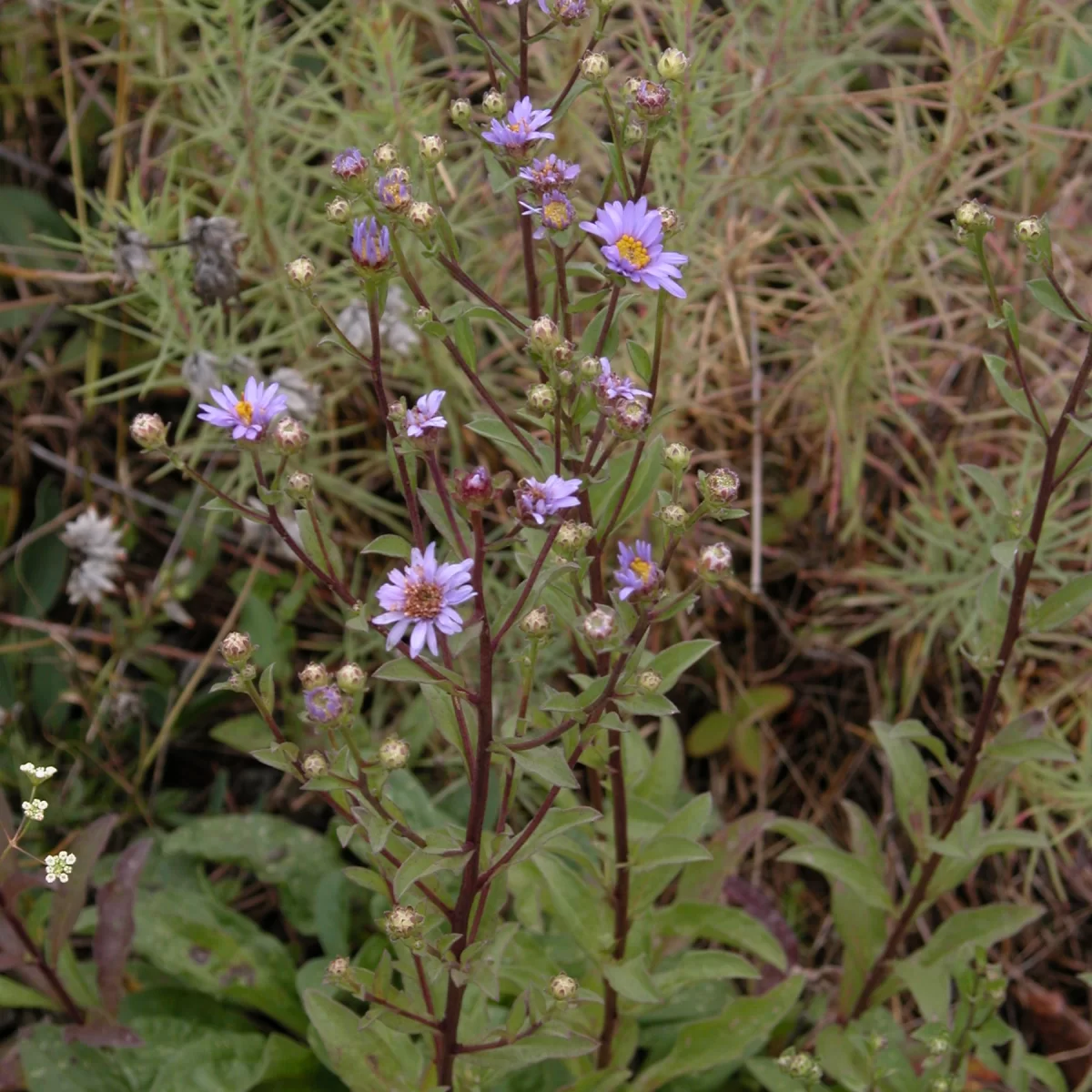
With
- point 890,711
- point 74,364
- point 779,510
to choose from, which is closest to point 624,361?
point 779,510

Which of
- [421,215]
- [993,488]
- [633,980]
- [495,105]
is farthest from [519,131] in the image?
[633,980]

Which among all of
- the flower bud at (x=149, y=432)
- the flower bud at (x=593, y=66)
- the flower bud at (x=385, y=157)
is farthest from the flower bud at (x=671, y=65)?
the flower bud at (x=149, y=432)

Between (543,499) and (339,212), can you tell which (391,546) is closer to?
(543,499)

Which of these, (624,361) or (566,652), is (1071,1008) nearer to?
(566,652)

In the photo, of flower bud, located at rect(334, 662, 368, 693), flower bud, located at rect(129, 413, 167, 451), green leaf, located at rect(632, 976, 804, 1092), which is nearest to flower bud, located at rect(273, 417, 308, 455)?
flower bud, located at rect(129, 413, 167, 451)

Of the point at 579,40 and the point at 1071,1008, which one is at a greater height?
the point at 579,40

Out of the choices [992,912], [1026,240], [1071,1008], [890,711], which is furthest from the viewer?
[890,711]

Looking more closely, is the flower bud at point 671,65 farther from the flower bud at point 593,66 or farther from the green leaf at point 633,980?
the green leaf at point 633,980
